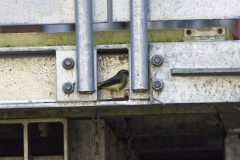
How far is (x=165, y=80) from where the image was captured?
399 centimetres

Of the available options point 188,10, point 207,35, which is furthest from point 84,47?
point 207,35

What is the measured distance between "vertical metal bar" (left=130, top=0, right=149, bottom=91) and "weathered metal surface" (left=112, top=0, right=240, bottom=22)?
0.10m

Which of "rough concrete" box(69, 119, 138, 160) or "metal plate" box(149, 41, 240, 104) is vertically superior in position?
"metal plate" box(149, 41, 240, 104)

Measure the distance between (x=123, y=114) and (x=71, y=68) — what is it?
0.95 m

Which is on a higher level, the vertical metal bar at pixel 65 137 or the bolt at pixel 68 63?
the bolt at pixel 68 63

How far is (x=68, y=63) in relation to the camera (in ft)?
13.2

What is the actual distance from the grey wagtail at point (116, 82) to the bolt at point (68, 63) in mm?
224

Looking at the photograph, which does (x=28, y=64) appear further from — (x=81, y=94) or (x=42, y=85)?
(x=81, y=94)

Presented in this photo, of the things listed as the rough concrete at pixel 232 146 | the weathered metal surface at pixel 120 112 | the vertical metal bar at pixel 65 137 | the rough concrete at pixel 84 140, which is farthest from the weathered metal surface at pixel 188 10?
the rough concrete at pixel 232 146

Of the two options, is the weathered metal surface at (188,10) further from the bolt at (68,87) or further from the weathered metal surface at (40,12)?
the bolt at (68,87)

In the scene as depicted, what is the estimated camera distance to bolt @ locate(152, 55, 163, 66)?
3975mm

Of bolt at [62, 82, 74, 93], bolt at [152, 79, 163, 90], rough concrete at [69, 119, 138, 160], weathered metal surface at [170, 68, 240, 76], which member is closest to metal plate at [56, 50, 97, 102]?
bolt at [62, 82, 74, 93]

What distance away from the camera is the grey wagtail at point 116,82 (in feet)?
13.2

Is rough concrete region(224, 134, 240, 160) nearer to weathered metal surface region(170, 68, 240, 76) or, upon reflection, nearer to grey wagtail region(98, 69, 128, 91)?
weathered metal surface region(170, 68, 240, 76)
